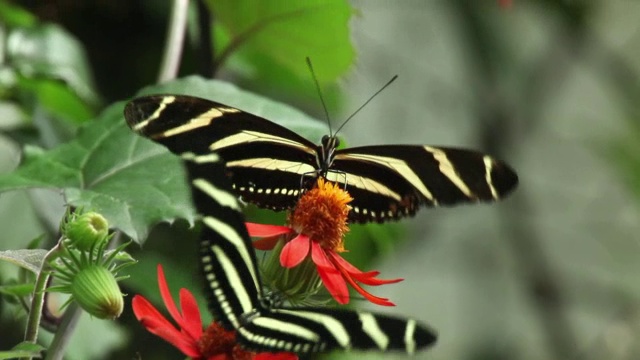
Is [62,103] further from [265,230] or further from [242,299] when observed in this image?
[242,299]

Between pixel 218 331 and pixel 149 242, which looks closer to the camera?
pixel 218 331

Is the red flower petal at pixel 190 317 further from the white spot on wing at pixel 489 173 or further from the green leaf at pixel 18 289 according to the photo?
the white spot on wing at pixel 489 173

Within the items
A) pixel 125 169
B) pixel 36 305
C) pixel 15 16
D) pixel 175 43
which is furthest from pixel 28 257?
pixel 15 16

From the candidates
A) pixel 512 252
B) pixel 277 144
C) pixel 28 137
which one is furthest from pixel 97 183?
pixel 512 252

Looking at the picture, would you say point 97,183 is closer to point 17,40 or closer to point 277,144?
point 277,144

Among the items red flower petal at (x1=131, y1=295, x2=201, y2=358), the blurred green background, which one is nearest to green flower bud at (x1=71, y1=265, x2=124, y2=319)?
red flower petal at (x1=131, y1=295, x2=201, y2=358)

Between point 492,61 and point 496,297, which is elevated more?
point 492,61
